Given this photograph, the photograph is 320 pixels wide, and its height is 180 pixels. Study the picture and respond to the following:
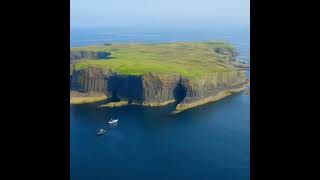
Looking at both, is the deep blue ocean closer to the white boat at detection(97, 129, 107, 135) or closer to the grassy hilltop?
the white boat at detection(97, 129, 107, 135)

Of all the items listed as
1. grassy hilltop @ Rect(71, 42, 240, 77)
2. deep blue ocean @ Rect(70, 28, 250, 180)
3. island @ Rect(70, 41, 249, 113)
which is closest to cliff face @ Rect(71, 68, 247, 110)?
island @ Rect(70, 41, 249, 113)

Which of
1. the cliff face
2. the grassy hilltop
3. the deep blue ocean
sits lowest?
the deep blue ocean

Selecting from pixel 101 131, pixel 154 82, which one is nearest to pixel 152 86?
pixel 154 82

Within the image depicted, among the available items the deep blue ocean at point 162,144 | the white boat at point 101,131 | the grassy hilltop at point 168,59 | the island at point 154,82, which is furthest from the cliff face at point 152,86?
the white boat at point 101,131

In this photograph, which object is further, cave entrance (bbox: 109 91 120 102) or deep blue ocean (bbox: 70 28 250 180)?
cave entrance (bbox: 109 91 120 102)
